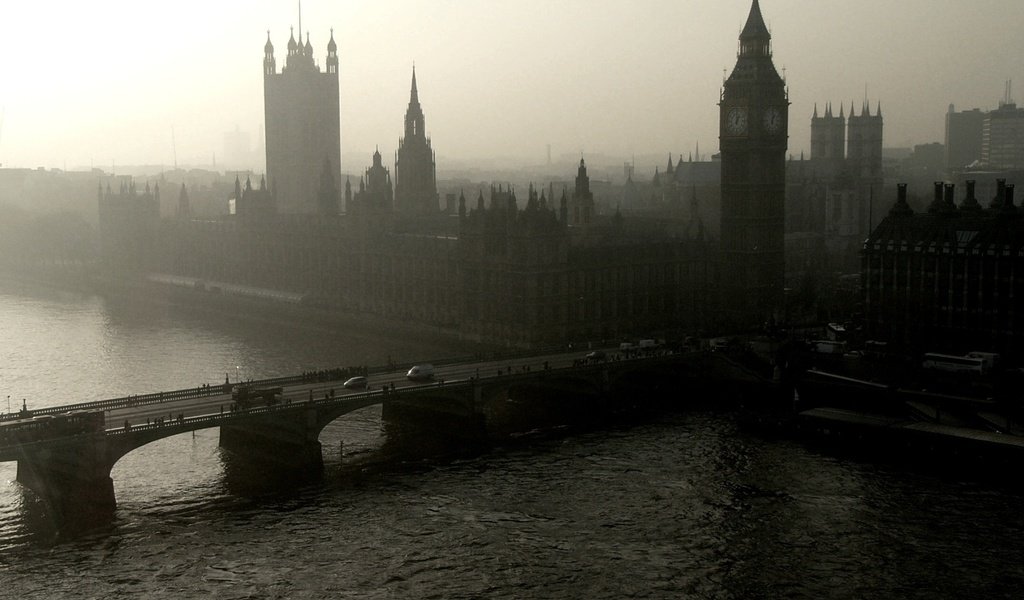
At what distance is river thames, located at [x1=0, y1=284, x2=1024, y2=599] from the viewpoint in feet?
161

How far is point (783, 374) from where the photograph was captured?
86688 mm

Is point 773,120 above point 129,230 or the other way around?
above

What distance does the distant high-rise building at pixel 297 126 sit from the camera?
7692 inches

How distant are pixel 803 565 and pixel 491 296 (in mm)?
53416

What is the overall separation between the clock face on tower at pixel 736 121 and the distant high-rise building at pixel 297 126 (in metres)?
99.8

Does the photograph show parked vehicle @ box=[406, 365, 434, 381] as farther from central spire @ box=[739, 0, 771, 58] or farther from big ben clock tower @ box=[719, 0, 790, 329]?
central spire @ box=[739, 0, 771, 58]

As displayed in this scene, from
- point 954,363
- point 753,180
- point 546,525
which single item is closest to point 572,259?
point 753,180

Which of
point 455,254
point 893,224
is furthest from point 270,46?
point 893,224

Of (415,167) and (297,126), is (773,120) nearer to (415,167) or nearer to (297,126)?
(415,167)

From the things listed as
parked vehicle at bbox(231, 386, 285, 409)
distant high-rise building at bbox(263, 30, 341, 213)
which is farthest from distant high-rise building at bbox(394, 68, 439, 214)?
parked vehicle at bbox(231, 386, 285, 409)

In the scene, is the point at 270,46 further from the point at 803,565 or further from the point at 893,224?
the point at 803,565

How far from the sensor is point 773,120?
107438mm

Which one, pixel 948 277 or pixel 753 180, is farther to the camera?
pixel 753 180

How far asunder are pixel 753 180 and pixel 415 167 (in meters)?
55.9
